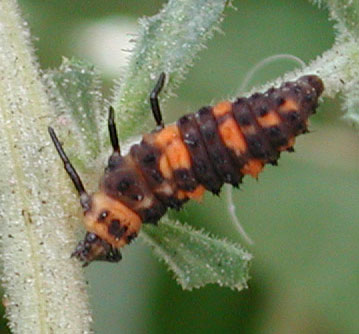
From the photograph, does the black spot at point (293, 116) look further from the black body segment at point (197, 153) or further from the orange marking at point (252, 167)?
the black body segment at point (197, 153)

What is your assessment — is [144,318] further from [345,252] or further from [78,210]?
[78,210]

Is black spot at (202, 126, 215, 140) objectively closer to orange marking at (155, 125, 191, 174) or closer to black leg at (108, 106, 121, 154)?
orange marking at (155, 125, 191, 174)

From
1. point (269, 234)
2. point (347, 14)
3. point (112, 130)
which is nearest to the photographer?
point (112, 130)

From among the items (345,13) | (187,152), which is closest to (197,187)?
(187,152)

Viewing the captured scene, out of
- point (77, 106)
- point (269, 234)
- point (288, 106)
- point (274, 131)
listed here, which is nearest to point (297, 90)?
point (288, 106)

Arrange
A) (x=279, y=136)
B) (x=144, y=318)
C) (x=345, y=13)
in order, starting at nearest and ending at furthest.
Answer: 1. (x=279, y=136)
2. (x=345, y=13)
3. (x=144, y=318)

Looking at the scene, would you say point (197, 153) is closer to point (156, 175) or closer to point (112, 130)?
point (156, 175)
